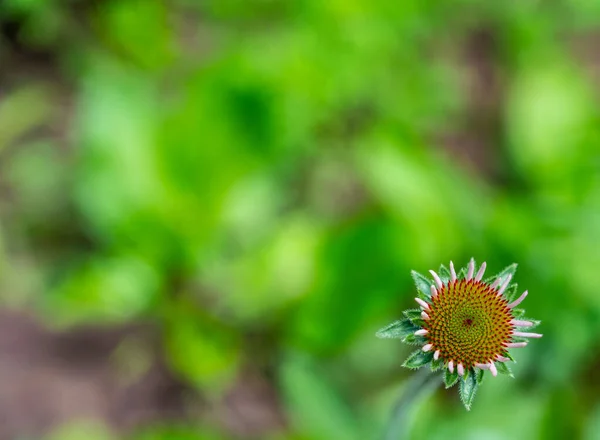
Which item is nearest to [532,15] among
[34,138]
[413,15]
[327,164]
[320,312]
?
[413,15]

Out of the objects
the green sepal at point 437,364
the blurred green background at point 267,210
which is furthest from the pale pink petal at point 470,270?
the blurred green background at point 267,210

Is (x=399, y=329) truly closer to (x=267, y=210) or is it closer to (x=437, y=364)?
(x=437, y=364)

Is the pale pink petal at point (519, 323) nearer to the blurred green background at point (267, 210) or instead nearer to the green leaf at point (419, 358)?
the green leaf at point (419, 358)

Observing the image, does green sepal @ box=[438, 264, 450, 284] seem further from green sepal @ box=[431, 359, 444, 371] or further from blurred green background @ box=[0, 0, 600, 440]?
blurred green background @ box=[0, 0, 600, 440]

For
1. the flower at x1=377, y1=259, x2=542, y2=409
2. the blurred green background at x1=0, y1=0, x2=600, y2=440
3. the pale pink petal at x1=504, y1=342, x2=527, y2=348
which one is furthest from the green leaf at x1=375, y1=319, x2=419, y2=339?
the blurred green background at x1=0, y1=0, x2=600, y2=440

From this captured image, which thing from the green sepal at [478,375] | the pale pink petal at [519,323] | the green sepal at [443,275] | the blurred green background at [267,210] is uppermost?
the blurred green background at [267,210]

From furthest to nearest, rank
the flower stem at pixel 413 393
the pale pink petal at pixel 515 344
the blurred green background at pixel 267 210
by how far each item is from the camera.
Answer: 1. the blurred green background at pixel 267 210
2. the flower stem at pixel 413 393
3. the pale pink petal at pixel 515 344

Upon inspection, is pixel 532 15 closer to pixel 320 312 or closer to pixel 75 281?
pixel 320 312

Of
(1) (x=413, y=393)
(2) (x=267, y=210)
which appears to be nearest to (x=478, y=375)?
(1) (x=413, y=393)
